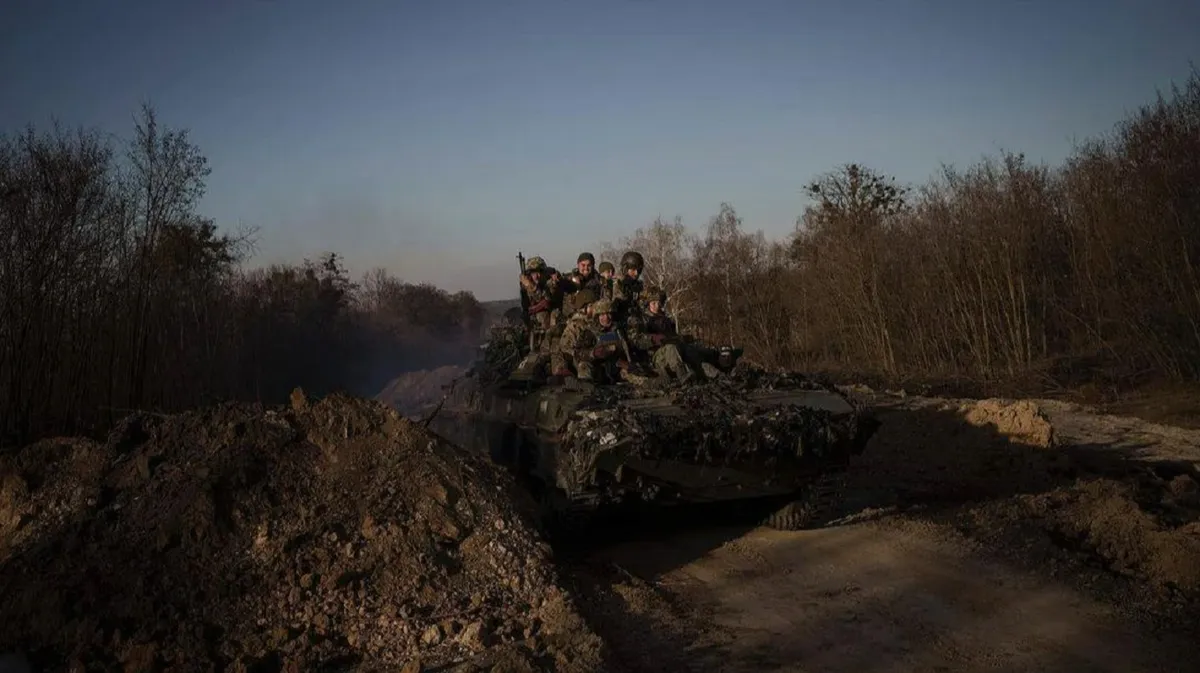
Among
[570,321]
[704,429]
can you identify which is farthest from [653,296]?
[704,429]

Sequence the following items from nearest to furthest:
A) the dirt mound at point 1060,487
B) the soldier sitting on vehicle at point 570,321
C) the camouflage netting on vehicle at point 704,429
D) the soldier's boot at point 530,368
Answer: the dirt mound at point 1060,487
the camouflage netting on vehicle at point 704,429
the soldier sitting on vehicle at point 570,321
the soldier's boot at point 530,368

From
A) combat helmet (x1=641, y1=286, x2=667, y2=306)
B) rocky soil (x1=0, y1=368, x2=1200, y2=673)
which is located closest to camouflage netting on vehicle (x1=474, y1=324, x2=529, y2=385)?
combat helmet (x1=641, y1=286, x2=667, y2=306)

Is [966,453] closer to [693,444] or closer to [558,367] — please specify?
[558,367]

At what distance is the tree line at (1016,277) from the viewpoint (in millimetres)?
16797

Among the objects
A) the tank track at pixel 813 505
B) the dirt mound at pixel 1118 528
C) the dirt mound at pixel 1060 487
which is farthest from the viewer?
the tank track at pixel 813 505

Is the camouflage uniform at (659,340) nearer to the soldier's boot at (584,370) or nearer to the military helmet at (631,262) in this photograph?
the military helmet at (631,262)

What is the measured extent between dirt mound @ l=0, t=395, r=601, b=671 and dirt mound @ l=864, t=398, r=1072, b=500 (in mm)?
5813

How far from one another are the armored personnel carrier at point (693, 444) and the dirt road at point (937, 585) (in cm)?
54

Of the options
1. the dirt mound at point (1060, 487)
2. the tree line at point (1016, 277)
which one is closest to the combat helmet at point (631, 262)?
the dirt mound at point (1060, 487)

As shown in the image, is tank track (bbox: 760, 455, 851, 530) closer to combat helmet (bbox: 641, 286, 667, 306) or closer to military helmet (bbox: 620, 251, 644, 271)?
combat helmet (bbox: 641, 286, 667, 306)

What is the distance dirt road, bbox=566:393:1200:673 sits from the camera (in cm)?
595

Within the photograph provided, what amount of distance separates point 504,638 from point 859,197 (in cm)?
2513

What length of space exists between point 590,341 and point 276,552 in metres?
4.63

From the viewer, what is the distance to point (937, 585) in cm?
736
